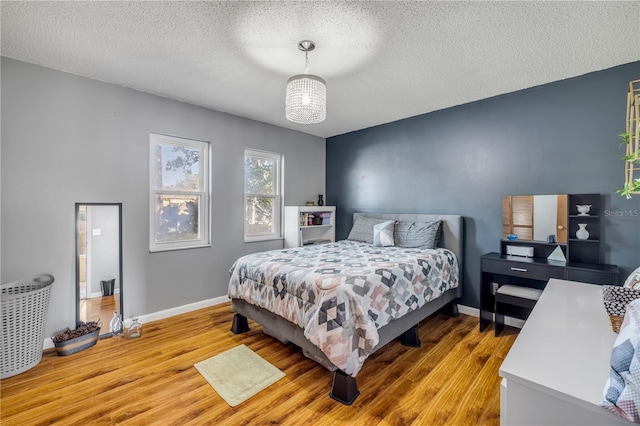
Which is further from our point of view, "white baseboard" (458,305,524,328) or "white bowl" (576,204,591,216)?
"white baseboard" (458,305,524,328)

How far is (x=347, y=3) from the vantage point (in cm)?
173

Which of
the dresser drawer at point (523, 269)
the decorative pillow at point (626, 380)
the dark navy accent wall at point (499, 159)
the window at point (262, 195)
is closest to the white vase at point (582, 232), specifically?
the dark navy accent wall at point (499, 159)

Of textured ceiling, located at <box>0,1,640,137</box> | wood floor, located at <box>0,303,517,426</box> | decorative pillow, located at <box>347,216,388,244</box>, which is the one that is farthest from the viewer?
decorative pillow, located at <box>347,216,388,244</box>

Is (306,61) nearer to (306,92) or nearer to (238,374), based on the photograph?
(306,92)

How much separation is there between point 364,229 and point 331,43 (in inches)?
99.2

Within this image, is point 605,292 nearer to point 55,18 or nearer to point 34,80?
point 55,18

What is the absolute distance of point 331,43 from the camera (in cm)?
213

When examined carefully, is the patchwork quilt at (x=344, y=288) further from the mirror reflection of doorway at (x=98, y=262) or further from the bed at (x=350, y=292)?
the mirror reflection of doorway at (x=98, y=262)

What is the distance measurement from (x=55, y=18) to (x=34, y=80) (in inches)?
38.7

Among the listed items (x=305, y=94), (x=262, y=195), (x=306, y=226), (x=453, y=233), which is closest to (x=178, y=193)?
(x=262, y=195)

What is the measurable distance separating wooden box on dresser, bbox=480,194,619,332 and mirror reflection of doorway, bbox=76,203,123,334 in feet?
12.7

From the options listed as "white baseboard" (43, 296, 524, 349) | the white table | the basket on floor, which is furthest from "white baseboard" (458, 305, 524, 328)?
the white table

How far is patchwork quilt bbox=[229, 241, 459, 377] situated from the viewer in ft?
6.02

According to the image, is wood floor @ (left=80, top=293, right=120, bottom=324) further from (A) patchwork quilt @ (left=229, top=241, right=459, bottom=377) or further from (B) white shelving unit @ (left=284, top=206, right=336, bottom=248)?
(B) white shelving unit @ (left=284, top=206, right=336, bottom=248)
